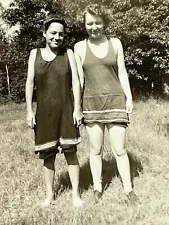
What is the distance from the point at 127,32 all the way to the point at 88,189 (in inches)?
439

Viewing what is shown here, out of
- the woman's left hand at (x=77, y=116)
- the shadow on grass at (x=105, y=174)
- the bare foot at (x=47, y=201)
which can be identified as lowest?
the shadow on grass at (x=105, y=174)

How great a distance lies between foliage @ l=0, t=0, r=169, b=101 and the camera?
13867 millimetres

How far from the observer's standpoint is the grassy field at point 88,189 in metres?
3.31

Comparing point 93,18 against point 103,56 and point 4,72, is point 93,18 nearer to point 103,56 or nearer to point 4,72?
point 103,56

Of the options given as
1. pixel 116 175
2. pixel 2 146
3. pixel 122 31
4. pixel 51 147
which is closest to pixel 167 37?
pixel 122 31

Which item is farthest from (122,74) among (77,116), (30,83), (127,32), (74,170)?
(127,32)

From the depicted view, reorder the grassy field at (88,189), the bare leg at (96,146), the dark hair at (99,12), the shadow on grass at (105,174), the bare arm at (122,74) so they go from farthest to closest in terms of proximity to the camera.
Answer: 1. the shadow on grass at (105,174)
2. the bare leg at (96,146)
3. the bare arm at (122,74)
4. the dark hair at (99,12)
5. the grassy field at (88,189)

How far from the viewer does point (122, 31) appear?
563 inches

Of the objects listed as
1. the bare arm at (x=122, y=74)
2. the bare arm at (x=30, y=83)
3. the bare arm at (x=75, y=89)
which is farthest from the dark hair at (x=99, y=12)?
the bare arm at (x=30, y=83)

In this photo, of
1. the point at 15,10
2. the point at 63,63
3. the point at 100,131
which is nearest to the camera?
the point at 63,63

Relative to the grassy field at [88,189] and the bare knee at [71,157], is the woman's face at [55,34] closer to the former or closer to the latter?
the bare knee at [71,157]

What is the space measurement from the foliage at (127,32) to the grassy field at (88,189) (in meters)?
7.06

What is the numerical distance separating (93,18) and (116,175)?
1957 mm

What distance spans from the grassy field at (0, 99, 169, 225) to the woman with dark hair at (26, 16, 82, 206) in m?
0.59
